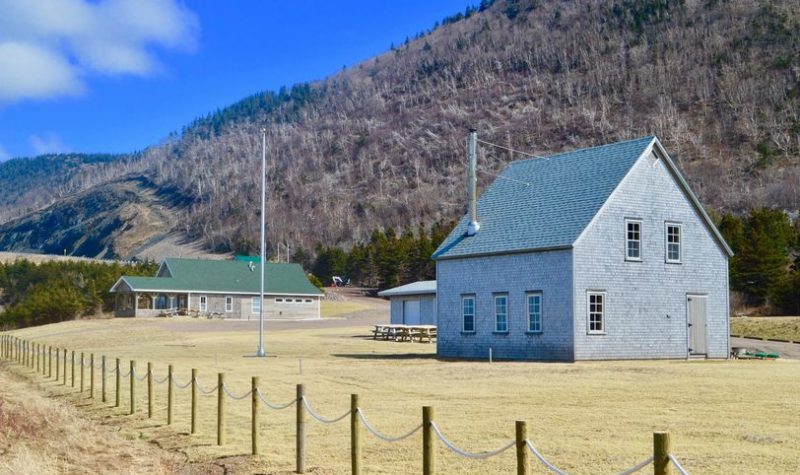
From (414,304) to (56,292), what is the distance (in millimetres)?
42178

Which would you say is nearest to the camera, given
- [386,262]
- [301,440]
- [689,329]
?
[301,440]

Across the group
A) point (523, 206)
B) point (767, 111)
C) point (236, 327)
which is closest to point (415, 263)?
point (236, 327)

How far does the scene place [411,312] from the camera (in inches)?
2499

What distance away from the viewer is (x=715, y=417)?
1742cm

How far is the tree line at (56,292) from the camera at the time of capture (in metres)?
87.4

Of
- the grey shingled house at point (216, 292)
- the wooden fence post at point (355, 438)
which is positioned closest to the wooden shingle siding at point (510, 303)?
the wooden fence post at point (355, 438)

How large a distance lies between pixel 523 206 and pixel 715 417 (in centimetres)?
2230

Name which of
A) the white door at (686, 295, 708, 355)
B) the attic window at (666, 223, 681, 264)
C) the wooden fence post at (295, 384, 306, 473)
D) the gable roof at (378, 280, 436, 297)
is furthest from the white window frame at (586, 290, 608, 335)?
the gable roof at (378, 280, 436, 297)

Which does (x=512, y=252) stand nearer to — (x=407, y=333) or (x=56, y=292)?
(x=407, y=333)

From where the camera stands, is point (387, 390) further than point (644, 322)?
No

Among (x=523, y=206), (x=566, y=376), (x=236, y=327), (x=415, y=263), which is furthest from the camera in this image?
(x=415, y=263)

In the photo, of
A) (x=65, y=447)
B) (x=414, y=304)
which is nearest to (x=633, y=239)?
(x=65, y=447)

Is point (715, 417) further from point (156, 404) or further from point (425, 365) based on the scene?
point (425, 365)

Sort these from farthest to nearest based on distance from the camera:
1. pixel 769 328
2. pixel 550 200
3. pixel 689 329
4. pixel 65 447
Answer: pixel 769 328
pixel 550 200
pixel 689 329
pixel 65 447
